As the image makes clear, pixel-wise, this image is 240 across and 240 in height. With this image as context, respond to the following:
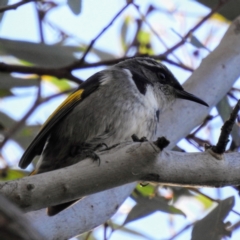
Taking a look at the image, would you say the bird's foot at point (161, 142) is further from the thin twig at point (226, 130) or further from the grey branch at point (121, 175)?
the thin twig at point (226, 130)

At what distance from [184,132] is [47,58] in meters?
1.03

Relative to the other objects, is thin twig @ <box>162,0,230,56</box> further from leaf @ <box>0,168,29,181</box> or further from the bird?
leaf @ <box>0,168,29,181</box>

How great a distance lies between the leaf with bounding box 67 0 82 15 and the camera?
2.97 metres

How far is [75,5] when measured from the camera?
3008mm

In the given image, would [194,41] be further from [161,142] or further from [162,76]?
[161,142]

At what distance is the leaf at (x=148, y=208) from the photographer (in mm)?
2979

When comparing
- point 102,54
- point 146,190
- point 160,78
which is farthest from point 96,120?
point 102,54

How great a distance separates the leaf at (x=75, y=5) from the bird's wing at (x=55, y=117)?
53 centimetres

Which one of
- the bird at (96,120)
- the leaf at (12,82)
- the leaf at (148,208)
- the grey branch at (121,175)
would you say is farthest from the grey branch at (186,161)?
the leaf at (12,82)

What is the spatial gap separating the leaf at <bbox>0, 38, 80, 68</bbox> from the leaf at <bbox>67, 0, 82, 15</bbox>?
1.06 feet

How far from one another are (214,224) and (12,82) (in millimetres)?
1565

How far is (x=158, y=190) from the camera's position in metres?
3.43

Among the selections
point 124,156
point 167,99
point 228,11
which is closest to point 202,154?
point 124,156

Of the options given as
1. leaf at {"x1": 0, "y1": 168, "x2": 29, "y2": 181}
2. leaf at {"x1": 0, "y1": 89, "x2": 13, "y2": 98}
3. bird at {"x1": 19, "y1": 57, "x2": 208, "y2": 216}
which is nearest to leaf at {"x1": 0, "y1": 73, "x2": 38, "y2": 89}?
leaf at {"x1": 0, "y1": 89, "x2": 13, "y2": 98}
